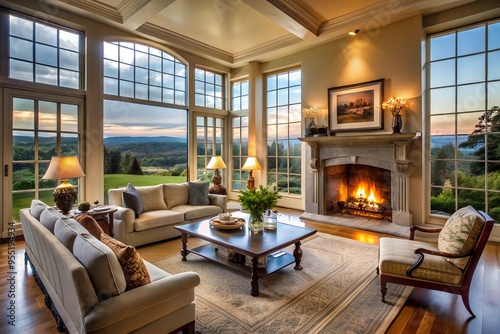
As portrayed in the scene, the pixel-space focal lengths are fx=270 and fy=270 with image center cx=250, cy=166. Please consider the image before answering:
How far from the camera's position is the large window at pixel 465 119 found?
13.4ft

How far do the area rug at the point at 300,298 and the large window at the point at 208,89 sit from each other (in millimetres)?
4412

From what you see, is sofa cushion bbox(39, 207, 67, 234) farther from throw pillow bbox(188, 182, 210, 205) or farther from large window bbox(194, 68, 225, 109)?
large window bbox(194, 68, 225, 109)

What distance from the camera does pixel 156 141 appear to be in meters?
5.86

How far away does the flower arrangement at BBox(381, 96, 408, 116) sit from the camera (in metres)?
4.51

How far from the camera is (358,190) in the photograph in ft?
18.8

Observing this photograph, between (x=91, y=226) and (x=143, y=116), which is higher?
(x=143, y=116)

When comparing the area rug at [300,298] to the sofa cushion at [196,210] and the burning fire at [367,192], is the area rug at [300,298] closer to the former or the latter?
the sofa cushion at [196,210]

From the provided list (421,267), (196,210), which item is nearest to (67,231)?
(196,210)

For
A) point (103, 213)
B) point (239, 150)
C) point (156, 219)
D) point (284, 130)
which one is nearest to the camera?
point (103, 213)

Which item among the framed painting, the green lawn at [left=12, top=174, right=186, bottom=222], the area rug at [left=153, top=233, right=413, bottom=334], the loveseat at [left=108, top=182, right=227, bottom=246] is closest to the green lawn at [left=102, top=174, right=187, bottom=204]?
the green lawn at [left=12, top=174, right=186, bottom=222]

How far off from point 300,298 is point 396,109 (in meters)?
3.64

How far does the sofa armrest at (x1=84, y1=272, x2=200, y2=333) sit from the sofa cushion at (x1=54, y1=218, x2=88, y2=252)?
55 cm

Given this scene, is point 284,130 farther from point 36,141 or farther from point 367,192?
point 36,141

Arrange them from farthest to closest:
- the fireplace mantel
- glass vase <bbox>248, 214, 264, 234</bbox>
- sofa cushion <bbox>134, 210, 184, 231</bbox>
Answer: the fireplace mantel < sofa cushion <bbox>134, 210, 184, 231</bbox> < glass vase <bbox>248, 214, 264, 234</bbox>
